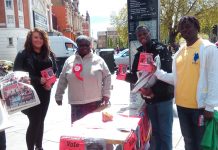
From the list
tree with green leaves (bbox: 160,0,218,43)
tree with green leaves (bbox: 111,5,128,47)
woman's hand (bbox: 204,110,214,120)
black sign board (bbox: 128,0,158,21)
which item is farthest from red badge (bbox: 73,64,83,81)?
tree with green leaves (bbox: 111,5,128,47)

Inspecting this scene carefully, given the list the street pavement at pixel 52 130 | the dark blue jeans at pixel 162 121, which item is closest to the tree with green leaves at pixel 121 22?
the street pavement at pixel 52 130

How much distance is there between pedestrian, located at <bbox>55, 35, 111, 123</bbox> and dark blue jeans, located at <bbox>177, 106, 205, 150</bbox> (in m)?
1.11

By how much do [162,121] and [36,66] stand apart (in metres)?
1.77

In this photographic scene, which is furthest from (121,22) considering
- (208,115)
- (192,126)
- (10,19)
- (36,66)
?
(208,115)

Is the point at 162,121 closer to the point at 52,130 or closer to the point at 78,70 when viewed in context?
the point at 78,70

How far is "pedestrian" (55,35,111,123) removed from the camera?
3.55 metres

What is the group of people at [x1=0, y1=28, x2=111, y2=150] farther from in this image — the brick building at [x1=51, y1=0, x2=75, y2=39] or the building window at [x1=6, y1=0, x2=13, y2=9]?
the brick building at [x1=51, y1=0, x2=75, y2=39]

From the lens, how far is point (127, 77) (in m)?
3.66

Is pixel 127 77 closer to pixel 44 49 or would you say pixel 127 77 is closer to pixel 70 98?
pixel 70 98

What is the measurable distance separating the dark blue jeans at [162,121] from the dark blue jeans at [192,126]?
339mm

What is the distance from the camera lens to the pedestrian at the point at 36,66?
12.5 feet

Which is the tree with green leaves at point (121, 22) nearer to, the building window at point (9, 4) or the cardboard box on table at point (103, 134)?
the building window at point (9, 4)

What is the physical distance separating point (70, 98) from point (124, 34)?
23808mm

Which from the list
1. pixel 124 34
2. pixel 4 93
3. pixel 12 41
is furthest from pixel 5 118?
pixel 12 41
